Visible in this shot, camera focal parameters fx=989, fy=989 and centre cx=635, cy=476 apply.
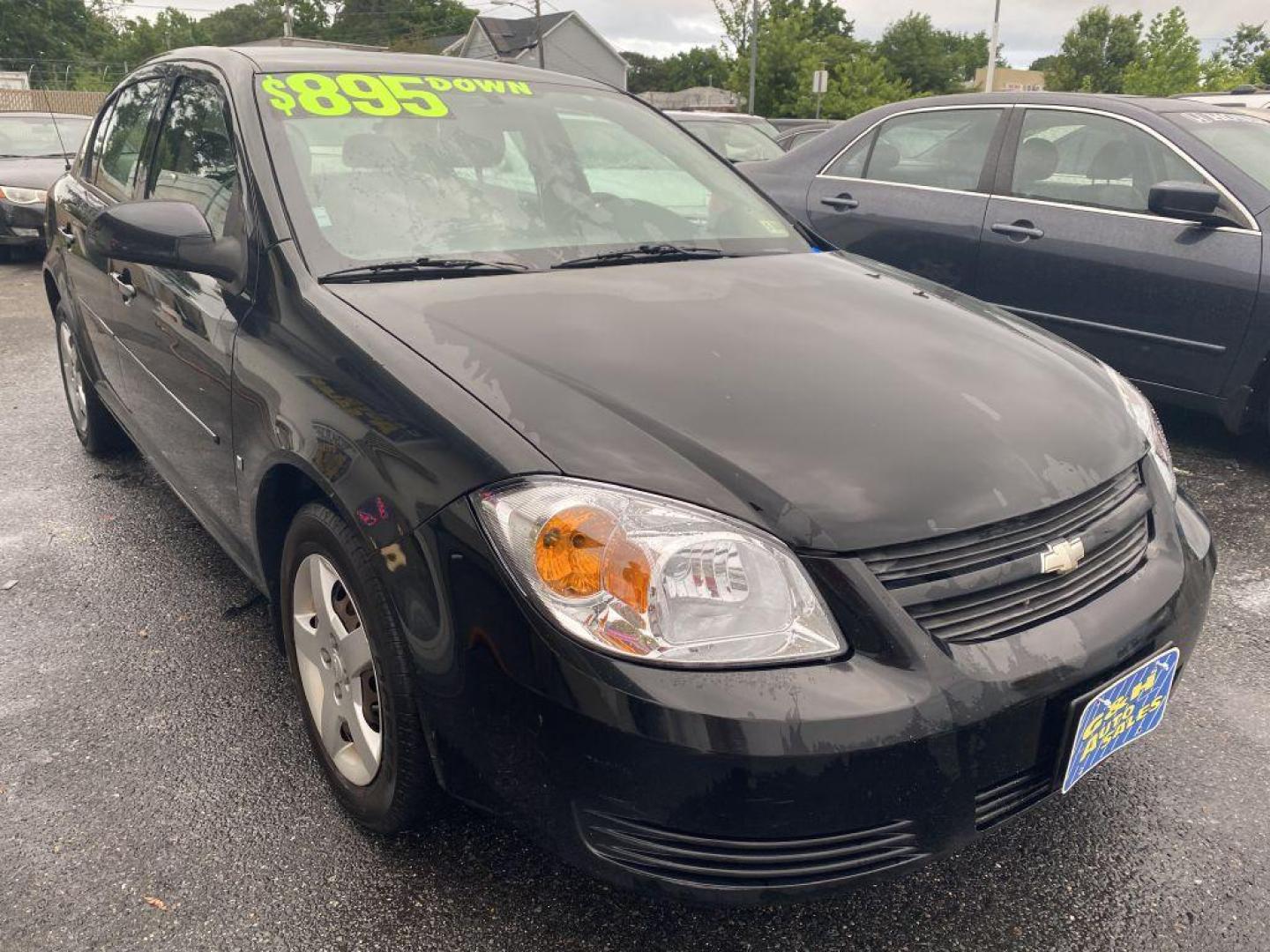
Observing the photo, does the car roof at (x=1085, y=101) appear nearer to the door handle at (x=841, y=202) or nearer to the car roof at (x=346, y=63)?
the door handle at (x=841, y=202)

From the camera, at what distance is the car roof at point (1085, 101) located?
4484 mm

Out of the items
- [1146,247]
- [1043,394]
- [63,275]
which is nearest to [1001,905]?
[1043,394]

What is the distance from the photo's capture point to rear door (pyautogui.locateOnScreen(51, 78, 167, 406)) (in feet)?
10.7

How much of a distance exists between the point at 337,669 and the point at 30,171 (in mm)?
9731

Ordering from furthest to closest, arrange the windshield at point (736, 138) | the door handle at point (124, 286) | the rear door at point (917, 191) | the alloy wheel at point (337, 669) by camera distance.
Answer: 1. the windshield at point (736, 138)
2. the rear door at point (917, 191)
3. the door handle at point (124, 286)
4. the alloy wheel at point (337, 669)

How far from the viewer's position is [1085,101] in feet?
15.0

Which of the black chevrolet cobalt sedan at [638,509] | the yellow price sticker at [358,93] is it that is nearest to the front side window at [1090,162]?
the black chevrolet cobalt sedan at [638,509]

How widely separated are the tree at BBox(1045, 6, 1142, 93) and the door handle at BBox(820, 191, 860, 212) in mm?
50996

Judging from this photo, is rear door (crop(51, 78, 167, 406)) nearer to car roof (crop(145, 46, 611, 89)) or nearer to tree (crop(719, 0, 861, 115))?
car roof (crop(145, 46, 611, 89))

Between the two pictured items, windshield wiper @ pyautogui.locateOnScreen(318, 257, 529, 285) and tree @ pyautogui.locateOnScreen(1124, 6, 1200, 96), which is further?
tree @ pyautogui.locateOnScreen(1124, 6, 1200, 96)

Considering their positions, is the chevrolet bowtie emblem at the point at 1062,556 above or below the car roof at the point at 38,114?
below

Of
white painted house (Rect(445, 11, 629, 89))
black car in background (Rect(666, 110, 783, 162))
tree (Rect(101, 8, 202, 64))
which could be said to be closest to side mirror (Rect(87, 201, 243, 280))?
black car in background (Rect(666, 110, 783, 162))

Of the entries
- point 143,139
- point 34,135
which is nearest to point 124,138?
point 143,139

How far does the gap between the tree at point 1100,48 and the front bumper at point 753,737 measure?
180 feet
